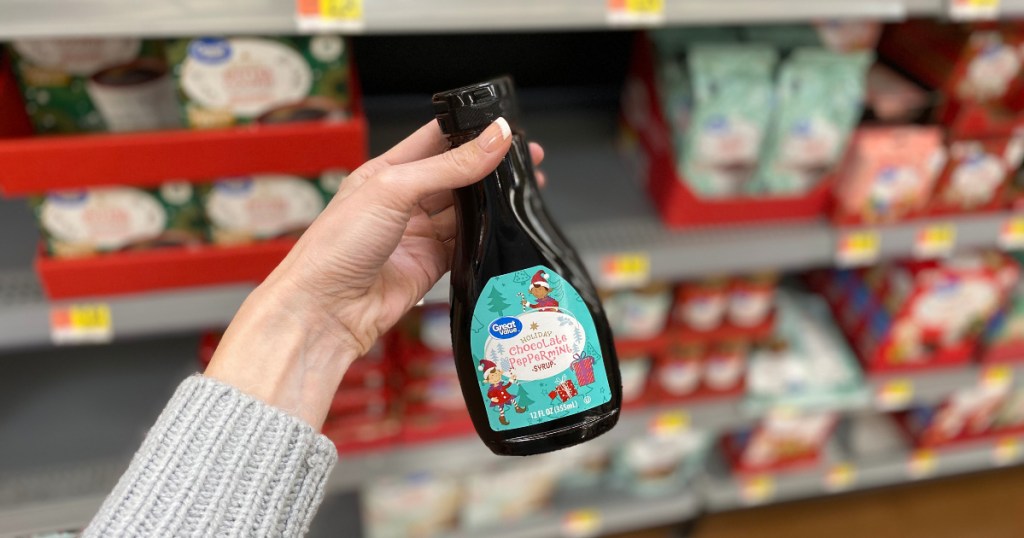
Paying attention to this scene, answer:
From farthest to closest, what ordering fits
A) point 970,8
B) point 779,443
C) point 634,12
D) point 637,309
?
point 779,443, point 637,309, point 970,8, point 634,12

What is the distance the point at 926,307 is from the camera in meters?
1.59

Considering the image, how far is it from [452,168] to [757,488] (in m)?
1.52

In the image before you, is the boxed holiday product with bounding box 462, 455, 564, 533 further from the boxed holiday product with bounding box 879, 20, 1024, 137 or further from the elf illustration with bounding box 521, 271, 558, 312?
the boxed holiday product with bounding box 879, 20, 1024, 137

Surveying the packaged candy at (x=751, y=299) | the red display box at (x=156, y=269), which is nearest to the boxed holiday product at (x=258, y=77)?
the red display box at (x=156, y=269)

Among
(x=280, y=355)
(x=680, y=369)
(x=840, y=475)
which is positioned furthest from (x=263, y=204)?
(x=840, y=475)

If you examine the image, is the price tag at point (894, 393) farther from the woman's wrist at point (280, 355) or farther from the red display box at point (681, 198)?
the woman's wrist at point (280, 355)

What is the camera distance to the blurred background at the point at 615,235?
101cm

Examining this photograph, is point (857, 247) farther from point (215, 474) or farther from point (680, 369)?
point (215, 474)

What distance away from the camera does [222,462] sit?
0.66 meters

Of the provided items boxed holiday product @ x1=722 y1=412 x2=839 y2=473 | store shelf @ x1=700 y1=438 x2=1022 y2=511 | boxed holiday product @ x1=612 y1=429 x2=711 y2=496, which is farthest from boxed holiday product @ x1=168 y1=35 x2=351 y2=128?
store shelf @ x1=700 y1=438 x2=1022 y2=511

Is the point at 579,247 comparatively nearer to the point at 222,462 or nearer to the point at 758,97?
the point at 758,97

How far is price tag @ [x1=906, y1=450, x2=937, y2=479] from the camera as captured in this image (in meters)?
1.96

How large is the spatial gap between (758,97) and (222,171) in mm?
876

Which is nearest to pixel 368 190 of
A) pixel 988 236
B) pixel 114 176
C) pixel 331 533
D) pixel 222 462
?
pixel 222 462
